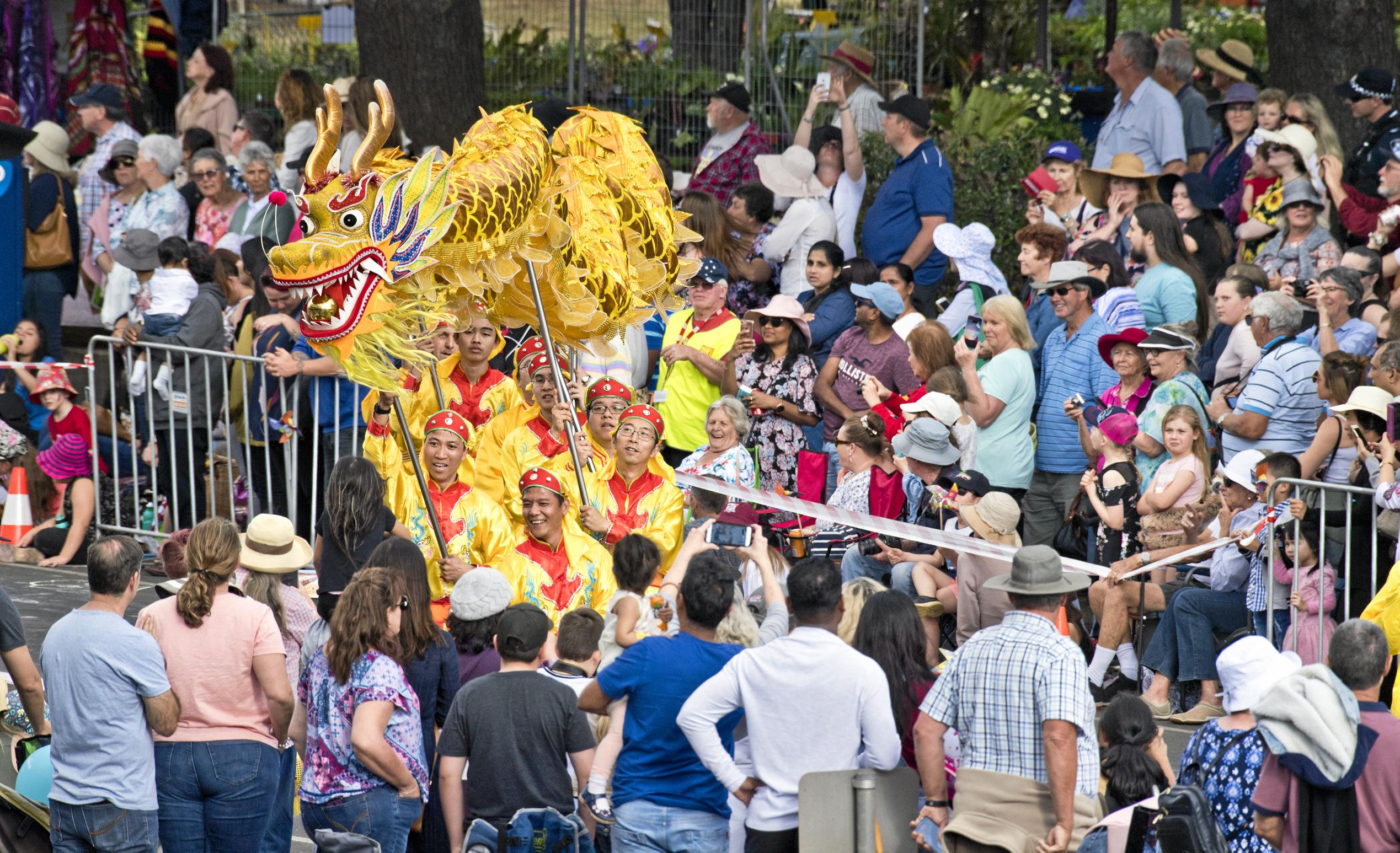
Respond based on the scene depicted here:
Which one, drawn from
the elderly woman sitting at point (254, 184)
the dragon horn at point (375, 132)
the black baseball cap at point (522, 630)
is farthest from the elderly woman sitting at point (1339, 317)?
the elderly woman sitting at point (254, 184)

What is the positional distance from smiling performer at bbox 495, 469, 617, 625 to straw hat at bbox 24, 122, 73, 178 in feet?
20.2

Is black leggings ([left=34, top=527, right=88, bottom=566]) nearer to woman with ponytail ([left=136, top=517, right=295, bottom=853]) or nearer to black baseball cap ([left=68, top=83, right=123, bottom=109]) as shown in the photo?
black baseball cap ([left=68, top=83, right=123, bottom=109])

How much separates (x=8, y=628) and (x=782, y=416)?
14.7 feet

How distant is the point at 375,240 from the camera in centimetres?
643

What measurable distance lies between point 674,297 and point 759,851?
3.90m

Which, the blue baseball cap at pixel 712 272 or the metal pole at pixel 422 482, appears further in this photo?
the blue baseball cap at pixel 712 272

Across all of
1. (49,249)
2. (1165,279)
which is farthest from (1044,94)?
(49,249)

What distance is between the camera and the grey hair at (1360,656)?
15.3 ft

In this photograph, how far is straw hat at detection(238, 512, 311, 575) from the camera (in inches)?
242

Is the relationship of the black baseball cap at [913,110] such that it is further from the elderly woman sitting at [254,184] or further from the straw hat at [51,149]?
the straw hat at [51,149]

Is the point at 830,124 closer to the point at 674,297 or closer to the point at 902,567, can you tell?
the point at 674,297

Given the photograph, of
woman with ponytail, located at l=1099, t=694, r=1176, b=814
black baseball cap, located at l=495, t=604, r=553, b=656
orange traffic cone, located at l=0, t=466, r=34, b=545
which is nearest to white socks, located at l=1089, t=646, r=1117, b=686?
woman with ponytail, located at l=1099, t=694, r=1176, b=814

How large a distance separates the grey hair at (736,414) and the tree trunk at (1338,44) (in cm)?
494

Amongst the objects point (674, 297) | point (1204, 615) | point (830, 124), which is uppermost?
point (830, 124)
